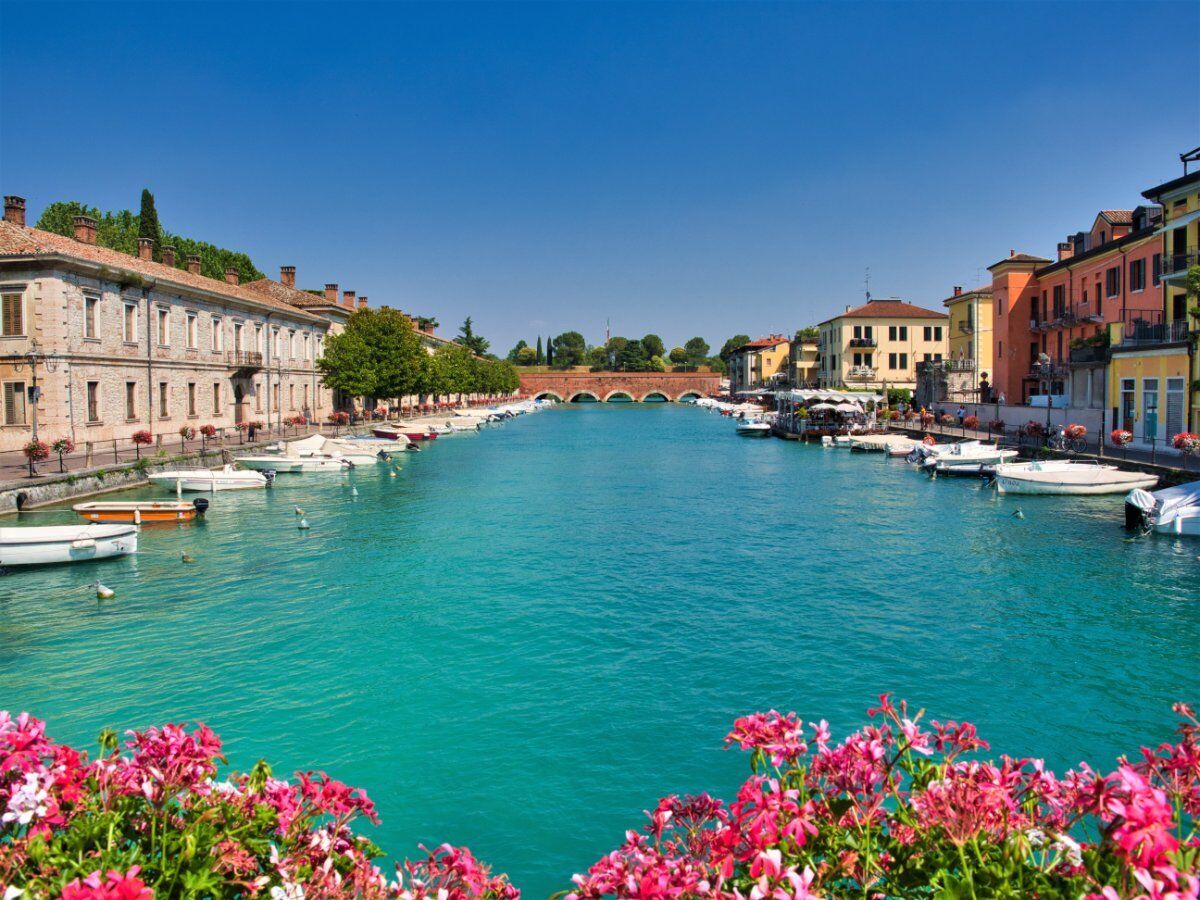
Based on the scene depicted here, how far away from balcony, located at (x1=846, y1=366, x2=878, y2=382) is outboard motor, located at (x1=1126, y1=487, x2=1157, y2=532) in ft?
202

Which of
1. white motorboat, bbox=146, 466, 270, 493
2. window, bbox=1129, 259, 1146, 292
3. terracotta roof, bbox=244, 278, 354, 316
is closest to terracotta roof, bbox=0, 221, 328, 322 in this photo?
white motorboat, bbox=146, 466, 270, 493

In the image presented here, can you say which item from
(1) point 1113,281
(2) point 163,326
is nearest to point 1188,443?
(1) point 1113,281

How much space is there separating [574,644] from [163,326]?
38.5 m

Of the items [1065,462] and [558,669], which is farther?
[1065,462]

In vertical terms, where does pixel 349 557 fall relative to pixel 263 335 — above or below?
below

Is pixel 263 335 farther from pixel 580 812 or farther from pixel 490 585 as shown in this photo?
pixel 580 812

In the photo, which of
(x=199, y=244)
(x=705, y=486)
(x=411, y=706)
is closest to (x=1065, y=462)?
(x=705, y=486)

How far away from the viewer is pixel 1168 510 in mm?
23578

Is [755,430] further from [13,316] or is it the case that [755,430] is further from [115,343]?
[13,316]

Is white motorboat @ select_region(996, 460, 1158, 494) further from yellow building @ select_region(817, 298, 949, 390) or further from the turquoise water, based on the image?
yellow building @ select_region(817, 298, 949, 390)

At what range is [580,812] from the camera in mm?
9242

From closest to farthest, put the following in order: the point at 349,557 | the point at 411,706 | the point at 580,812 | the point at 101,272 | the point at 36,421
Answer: the point at 580,812 → the point at 411,706 → the point at 349,557 → the point at 36,421 → the point at 101,272

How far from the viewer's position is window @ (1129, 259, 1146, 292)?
39.3m

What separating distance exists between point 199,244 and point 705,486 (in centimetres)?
7772
